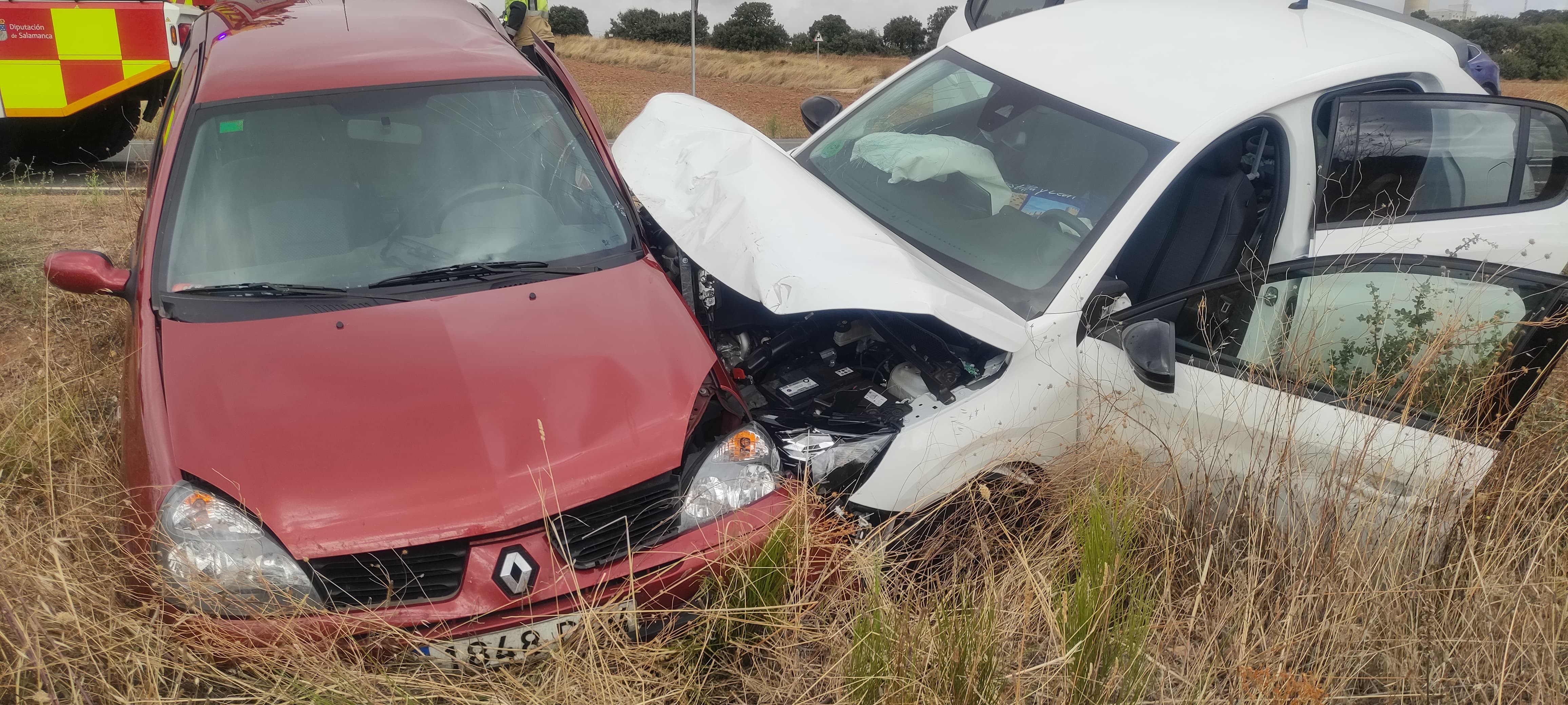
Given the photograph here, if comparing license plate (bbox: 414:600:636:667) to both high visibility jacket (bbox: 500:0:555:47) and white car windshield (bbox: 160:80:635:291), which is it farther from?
high visibility jacket (bbox: 500:0:555:47)

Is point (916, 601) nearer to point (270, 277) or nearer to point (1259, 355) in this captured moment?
point (1259, 355)

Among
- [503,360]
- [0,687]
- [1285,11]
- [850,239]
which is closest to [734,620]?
[503,360]

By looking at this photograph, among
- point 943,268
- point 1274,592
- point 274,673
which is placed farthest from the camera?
point 943,268

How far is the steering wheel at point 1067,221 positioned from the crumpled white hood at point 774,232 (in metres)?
0.37

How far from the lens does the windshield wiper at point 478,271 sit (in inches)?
108

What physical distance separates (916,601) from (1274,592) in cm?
94

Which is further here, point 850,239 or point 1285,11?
point 1285,11

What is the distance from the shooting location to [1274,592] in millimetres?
2453

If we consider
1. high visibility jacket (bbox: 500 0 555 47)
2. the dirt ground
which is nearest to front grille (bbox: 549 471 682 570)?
high visibility jacket (bbox: 500 0 555 47)

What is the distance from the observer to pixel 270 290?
Answer: 105 inches

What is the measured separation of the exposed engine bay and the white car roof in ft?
3.32

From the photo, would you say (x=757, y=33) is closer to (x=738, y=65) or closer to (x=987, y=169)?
(x=738, y=65)

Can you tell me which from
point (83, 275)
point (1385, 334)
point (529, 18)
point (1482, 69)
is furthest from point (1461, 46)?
point (529, 18)

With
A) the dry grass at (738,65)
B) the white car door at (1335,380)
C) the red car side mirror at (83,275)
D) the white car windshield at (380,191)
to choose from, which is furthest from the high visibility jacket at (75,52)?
the dry grass at (738,65)
